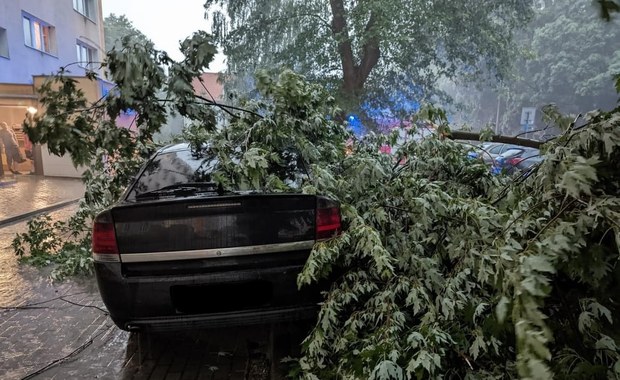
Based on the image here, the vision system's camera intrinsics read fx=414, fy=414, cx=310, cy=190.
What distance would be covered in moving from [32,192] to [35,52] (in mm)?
6397

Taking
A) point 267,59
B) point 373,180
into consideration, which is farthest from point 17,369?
point 267,59

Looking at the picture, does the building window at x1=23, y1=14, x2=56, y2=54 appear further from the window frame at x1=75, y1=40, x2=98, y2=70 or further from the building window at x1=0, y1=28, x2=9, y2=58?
the window frame at x1=75, y1=40, x2=98, y2=70

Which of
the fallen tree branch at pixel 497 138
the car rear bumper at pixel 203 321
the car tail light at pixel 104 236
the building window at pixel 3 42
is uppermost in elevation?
the building window at pixel 3 42

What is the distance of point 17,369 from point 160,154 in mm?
1901

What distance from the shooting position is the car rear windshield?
3.05 metres

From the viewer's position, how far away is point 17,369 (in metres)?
2.95

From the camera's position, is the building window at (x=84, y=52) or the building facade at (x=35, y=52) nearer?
the building facade at (x=35, y=52)

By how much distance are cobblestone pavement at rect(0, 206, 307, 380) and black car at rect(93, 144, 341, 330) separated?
0.47 m

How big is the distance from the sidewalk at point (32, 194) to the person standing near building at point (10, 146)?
33.9 inches

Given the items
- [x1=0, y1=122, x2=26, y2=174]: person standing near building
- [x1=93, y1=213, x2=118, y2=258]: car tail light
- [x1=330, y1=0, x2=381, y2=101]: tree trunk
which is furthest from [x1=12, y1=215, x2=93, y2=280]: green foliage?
[x1=0, y1=122, x2=26, y2=174]: person standing near building

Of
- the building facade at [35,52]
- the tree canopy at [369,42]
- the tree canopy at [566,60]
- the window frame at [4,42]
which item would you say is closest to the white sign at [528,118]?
the tree canopy at [566,60]

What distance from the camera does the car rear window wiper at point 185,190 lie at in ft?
9.30

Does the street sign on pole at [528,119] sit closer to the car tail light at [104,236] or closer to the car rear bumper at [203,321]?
the car rear bumper at [203,321]

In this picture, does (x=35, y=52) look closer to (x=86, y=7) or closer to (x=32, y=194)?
(x=32, y=194)
